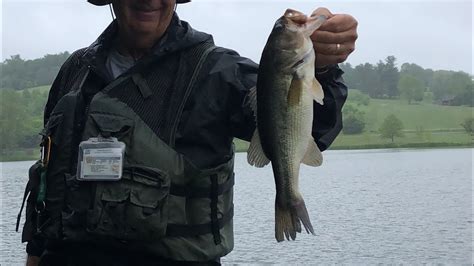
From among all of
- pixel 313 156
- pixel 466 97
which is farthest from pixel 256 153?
pixel 466 97

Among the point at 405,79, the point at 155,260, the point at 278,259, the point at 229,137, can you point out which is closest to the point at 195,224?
the point at 155,260

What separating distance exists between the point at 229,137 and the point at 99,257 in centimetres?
90

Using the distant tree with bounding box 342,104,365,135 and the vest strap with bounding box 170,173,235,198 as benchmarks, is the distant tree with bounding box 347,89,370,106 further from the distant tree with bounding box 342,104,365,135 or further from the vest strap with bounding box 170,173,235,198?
the vest strap with bounding box 170,173,235,198

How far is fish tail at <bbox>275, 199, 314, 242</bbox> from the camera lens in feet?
9.96

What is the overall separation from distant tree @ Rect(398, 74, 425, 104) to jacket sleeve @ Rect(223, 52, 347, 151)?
69826mm

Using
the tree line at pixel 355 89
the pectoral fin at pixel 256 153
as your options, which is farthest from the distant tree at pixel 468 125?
the pectoral fin at pixel 256 153

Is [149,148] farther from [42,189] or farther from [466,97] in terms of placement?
[466,97]

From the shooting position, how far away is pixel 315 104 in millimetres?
3133

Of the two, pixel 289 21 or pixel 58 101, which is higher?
pixel 289 21

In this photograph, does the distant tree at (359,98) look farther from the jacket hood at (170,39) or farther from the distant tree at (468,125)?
the jacket hood at (170,39)

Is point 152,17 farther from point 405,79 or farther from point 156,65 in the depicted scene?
point 405,79

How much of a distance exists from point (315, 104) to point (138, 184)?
96 centimetres

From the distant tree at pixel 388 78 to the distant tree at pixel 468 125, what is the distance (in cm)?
995

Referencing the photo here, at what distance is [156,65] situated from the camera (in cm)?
349
